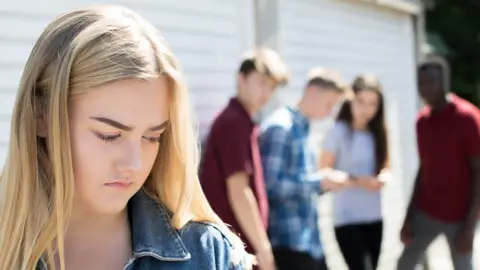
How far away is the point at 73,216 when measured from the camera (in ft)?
5.85

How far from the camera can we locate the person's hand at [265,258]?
4762 millimetres

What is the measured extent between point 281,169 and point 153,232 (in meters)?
3.27

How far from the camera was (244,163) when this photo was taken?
4.67 meters

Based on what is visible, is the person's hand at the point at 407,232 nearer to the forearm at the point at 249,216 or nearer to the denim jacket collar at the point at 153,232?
the forearm at the point at 249,216

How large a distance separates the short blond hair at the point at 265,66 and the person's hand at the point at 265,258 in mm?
962

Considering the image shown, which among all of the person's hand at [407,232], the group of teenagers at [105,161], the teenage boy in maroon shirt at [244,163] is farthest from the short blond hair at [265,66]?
the group of teenagers at [105,161]

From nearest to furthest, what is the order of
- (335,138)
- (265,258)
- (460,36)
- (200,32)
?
(265,258) → (200,32) → (335,138) → (460,36)

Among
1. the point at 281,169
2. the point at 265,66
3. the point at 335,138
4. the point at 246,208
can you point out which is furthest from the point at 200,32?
the point at 246,208

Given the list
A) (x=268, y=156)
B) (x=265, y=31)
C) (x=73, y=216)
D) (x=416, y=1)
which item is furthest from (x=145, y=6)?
(x=416, y=1)

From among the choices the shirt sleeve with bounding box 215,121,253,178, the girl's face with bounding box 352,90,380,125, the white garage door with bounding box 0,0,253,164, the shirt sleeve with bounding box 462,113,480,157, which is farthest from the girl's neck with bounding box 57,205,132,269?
the girl's face with bounding box 352,90,380,125

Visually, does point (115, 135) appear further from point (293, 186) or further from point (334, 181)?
point (334, 181)

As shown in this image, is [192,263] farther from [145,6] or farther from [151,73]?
[145,6]

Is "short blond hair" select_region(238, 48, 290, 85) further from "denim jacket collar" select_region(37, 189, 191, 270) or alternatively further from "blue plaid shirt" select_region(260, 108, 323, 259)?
"denim jacket collar" select_region(37, 189, 191, 270)

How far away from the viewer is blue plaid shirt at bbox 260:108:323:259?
5.01 meters
